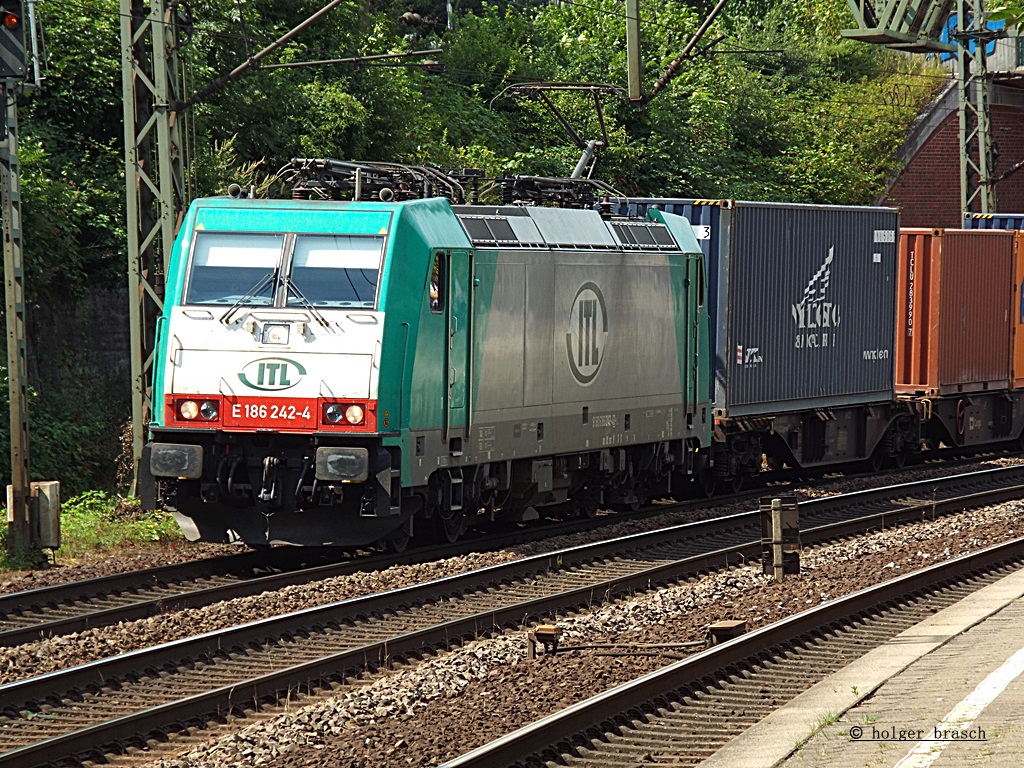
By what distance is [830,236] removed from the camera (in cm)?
2250

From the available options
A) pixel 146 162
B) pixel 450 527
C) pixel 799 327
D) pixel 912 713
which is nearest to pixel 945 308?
pixel 799 327

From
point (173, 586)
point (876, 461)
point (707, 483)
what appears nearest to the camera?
point (173, 586)

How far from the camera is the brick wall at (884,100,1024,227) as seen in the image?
4366 centimetres

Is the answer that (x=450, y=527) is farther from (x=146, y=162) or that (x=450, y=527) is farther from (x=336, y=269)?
(x=146, y=162)

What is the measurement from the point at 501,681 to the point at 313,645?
182cm

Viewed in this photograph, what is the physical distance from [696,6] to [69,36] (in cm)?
3112

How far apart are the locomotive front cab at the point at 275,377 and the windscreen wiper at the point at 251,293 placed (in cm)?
1

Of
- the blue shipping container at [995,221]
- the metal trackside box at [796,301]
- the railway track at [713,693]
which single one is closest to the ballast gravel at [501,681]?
the railway track at [713,693]

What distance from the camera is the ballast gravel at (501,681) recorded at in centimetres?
833

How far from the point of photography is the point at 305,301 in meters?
14.2

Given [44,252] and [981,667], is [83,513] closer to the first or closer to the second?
[44,252]

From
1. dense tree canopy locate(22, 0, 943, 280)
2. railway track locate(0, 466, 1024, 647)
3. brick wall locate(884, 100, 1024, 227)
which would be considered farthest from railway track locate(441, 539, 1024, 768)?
brick wall locate(884, 100, 1024, 227)

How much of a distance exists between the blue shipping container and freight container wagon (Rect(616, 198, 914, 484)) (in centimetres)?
669

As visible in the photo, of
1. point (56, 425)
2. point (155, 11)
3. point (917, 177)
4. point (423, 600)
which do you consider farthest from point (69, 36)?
point (917, 177)
